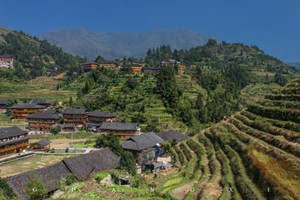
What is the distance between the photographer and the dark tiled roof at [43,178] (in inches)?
957

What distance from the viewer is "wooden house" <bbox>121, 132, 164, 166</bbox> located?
3722cm

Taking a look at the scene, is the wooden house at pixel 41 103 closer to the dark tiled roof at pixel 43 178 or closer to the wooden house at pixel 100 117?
the wooden house at pixel 100 117

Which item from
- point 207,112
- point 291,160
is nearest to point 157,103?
point 207,112

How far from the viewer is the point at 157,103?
6134cm

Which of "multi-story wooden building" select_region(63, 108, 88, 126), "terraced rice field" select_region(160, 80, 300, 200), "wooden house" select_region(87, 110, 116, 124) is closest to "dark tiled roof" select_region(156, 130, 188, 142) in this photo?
"terraced rice field" select_region(160, 80, 300, 200)

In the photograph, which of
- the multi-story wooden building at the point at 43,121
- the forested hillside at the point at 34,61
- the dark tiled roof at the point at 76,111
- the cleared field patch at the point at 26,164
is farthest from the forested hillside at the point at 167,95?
the forested hillside at the point at 34,61

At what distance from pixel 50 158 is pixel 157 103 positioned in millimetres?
27533

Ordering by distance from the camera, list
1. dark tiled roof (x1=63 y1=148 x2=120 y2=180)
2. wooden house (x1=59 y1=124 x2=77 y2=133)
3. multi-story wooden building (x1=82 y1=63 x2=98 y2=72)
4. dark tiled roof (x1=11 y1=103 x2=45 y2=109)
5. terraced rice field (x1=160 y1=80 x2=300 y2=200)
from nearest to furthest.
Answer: terraced rice field (x1=160 y1=80 x2=300 y2=200)
dark tiled roof (x1=63 y1=148 x2=120 y2=180)
wooden house (x1=59 y1=124 x2=77 y2=133)
dark tiled roof (x1=11 y1=103 x2=45 y2=109)
multi-story wooden building (x1=82 y1=63 x2=98 y2=72)

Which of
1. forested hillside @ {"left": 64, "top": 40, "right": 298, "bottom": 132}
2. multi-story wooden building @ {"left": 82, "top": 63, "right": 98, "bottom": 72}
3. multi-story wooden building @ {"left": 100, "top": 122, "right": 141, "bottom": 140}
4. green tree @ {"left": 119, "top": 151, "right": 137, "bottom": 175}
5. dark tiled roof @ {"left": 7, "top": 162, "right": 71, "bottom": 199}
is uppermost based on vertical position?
multi-story wooden building @ {"left": 82, "top": 63, "right": 98, "bottom": 72}

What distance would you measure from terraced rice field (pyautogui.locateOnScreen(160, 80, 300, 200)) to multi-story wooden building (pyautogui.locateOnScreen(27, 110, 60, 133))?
109ft

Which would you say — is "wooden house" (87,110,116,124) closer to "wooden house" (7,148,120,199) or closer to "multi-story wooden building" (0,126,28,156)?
"multi-story wooden building" (0,126,28,156)

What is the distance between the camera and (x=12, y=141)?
1652 inches

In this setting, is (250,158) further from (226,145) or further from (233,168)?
(226,145)

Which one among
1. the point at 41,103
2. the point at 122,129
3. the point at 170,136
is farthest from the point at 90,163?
the point at 41,103
